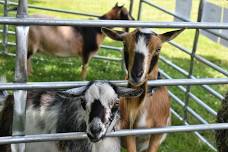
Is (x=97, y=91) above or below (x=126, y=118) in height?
above

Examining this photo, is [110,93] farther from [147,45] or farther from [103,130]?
[147,45]

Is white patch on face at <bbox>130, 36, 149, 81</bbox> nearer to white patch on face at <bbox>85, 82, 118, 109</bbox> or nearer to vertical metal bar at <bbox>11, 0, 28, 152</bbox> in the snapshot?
white patch on face at <bbox>85, 82, 118, 109</bbox>

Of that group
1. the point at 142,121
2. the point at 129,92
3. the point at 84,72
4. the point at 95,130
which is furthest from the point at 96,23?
the point at 84,72

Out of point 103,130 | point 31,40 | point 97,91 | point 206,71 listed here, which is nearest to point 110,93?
point 97,91

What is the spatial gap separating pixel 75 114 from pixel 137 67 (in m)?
0.77

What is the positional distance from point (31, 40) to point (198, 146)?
3485mm

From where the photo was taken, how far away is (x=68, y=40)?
25.7 feet

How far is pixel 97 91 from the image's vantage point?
3.20m

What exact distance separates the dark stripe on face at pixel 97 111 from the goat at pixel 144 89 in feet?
1.29

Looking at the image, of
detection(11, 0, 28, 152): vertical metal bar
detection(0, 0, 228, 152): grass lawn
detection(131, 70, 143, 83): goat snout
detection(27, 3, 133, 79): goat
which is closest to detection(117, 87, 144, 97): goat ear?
detection(131, 70, 143, 83): goat snout

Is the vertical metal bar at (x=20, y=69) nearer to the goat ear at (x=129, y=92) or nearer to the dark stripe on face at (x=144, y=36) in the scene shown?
the goat ear at (x=129, y=92)

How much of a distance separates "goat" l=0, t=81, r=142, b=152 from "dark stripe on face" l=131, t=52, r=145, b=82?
131mm

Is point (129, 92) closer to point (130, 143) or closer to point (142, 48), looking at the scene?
point (142, 48)

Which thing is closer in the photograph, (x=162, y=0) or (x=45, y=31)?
(x=45, y=31)
